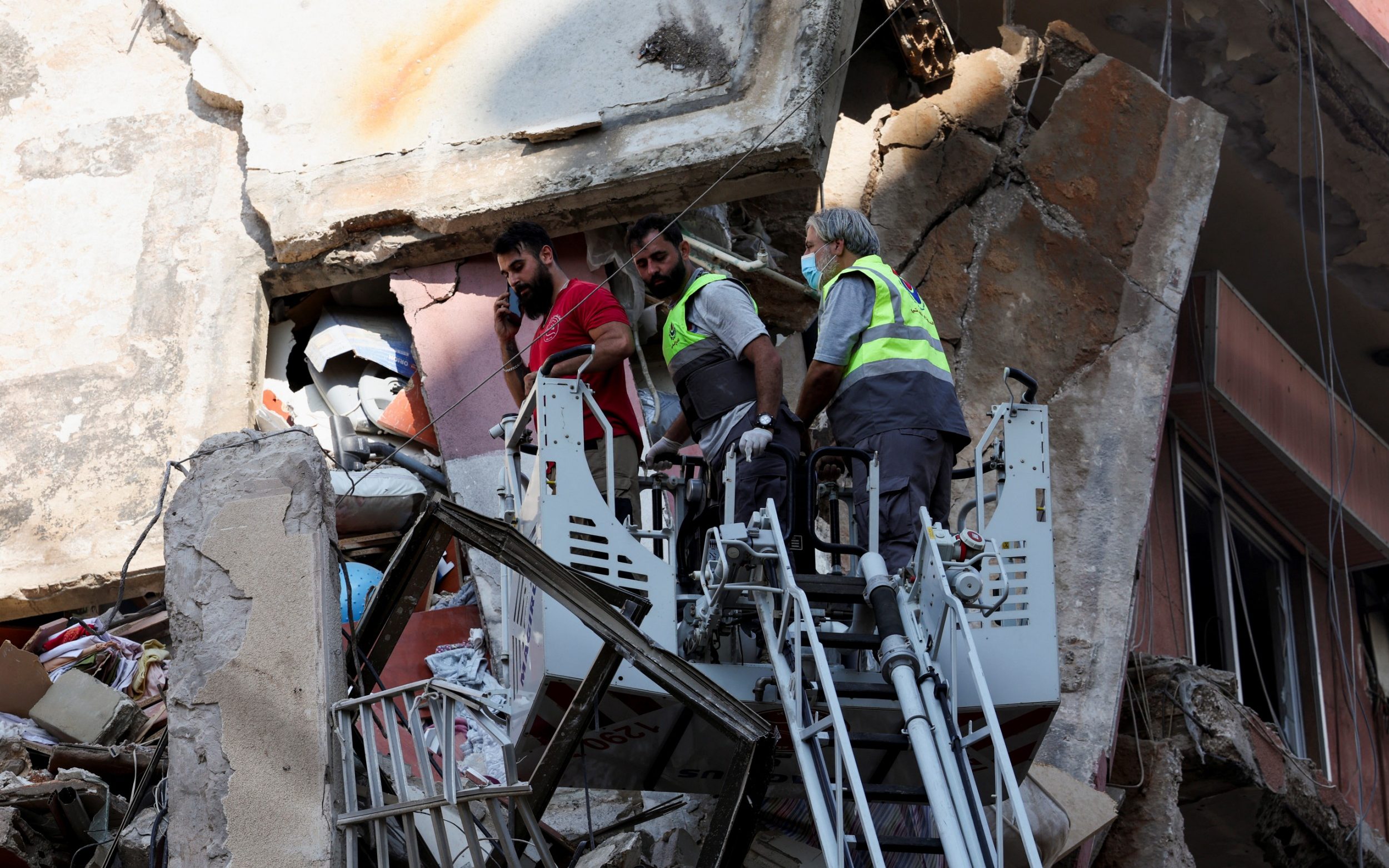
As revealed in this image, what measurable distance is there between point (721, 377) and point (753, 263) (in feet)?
11.1

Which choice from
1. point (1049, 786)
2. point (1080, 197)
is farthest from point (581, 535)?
point (1080, 197)

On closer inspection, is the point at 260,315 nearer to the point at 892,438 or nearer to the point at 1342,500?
the point at 892,438

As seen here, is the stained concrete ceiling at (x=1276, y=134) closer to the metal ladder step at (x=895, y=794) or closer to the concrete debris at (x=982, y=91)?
the concrete debris at (x=982, y=91)

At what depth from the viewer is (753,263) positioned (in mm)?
8797

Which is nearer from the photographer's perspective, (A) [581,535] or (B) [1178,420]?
(A) [581,535]

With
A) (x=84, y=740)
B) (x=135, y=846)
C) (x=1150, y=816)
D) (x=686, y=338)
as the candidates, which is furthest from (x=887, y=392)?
(x=84, y=740)

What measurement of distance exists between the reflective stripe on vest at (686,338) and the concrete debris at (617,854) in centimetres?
181

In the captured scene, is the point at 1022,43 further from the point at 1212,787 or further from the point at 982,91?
the point at 1212,787

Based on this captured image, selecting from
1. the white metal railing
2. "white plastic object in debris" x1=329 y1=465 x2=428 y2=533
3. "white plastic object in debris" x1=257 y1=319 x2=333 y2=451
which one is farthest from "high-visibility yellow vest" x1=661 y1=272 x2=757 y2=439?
"white plastic object in debris" x1=257 y1=319 x2=333 y2=451

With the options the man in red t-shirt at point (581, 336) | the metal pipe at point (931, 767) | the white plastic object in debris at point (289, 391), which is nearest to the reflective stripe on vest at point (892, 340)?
the man in red t-shirt at point (581, 336)

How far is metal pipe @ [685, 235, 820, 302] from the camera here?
8.68 metres

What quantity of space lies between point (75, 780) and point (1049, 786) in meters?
4.12

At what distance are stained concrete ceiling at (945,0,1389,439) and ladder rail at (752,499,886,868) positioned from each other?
717 cm

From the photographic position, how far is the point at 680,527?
5484mm
